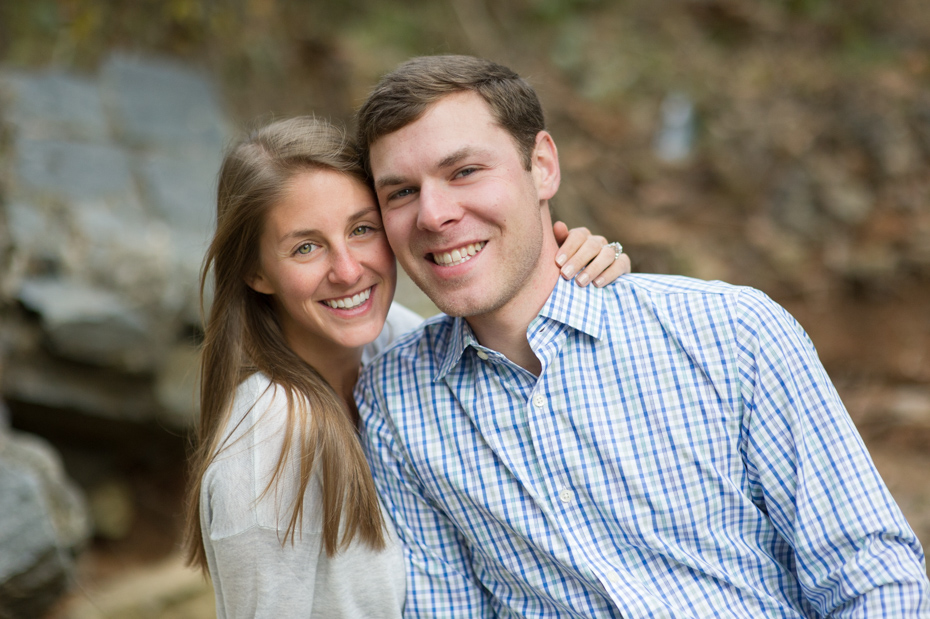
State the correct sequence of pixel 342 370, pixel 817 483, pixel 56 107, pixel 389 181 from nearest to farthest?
pixel 817 483 < pixel 389 181 < pixel 342 370 < pixel 56 107

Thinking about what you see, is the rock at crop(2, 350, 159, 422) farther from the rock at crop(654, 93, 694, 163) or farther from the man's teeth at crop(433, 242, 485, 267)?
the rock at crop(654, 93, 694, 163)

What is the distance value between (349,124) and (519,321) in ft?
6.99

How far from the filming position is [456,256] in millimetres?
2100

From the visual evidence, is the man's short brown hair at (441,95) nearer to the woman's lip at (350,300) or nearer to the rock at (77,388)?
the woman's lip at (350,300)

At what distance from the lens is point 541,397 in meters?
2.09

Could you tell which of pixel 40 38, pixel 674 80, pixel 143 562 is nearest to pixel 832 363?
pixel 674 80

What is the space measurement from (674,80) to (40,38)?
5.53 meters

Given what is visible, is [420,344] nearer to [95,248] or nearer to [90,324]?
[90,324]

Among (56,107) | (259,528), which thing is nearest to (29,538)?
(259,528)

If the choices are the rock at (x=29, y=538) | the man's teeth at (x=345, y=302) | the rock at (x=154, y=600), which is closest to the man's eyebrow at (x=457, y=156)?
the man's teeth at (x=345, y=302)

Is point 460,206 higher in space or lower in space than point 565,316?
higher

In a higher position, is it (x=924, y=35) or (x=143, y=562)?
(x=924, y=35)

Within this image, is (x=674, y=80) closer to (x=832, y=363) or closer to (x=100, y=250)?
(x=832, y=363)

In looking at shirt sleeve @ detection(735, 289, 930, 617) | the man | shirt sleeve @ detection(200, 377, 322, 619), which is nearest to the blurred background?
the man
